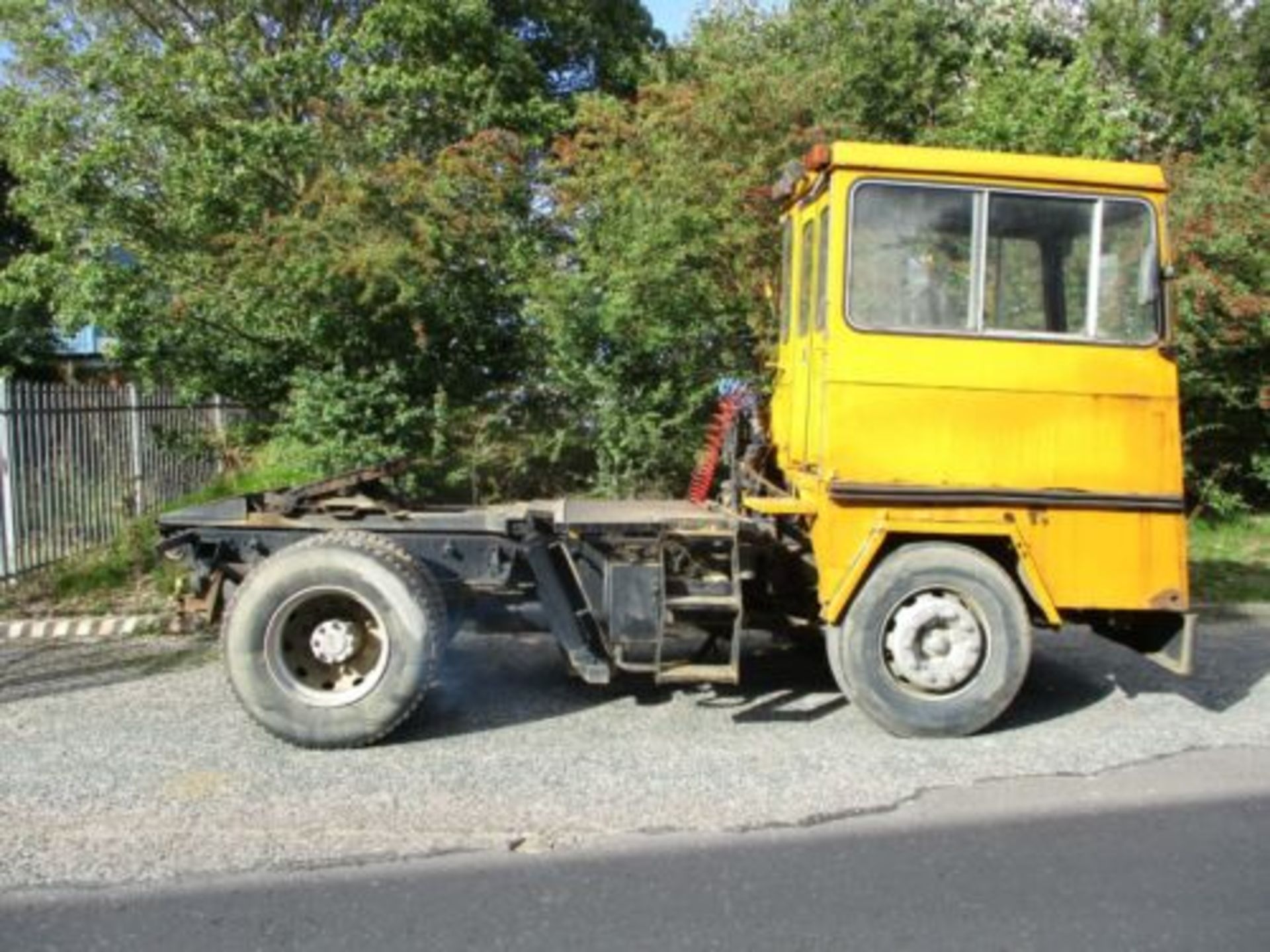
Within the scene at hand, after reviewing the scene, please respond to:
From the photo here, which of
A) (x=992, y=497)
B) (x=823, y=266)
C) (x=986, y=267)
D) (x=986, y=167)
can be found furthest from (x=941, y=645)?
(x=986, y=167)

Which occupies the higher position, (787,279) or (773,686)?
(787,279)

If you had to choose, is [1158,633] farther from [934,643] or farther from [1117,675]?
[934,643]

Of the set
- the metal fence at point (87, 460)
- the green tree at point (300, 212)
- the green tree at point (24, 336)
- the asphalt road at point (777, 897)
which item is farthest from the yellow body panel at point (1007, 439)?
the green tree at point (24, 336)

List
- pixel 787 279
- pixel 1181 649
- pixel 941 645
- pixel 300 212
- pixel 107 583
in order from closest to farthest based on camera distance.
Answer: pixel 941 645, pixel 1181 649, pixel 787 279, pixel 107 583, pixel 300 212

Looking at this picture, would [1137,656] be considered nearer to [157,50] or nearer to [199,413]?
[199,413]

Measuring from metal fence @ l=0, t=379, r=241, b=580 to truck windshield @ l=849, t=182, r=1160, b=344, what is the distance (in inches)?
275

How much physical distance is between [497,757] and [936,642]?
2138mm

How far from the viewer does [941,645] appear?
18.8ft

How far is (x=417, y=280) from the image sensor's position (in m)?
10.4

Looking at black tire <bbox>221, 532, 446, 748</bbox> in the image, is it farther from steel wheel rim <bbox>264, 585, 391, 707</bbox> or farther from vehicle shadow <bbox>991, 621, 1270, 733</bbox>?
vehicle shadow <bbox>991, 621, 1270, 733</bbox>

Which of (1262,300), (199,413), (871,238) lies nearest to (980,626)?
(871,238)

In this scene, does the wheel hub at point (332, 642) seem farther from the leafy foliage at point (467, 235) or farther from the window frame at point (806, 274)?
the leafy foliage at point (467, 235)

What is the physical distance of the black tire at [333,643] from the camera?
5.51m

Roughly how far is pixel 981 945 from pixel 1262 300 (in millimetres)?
9504
